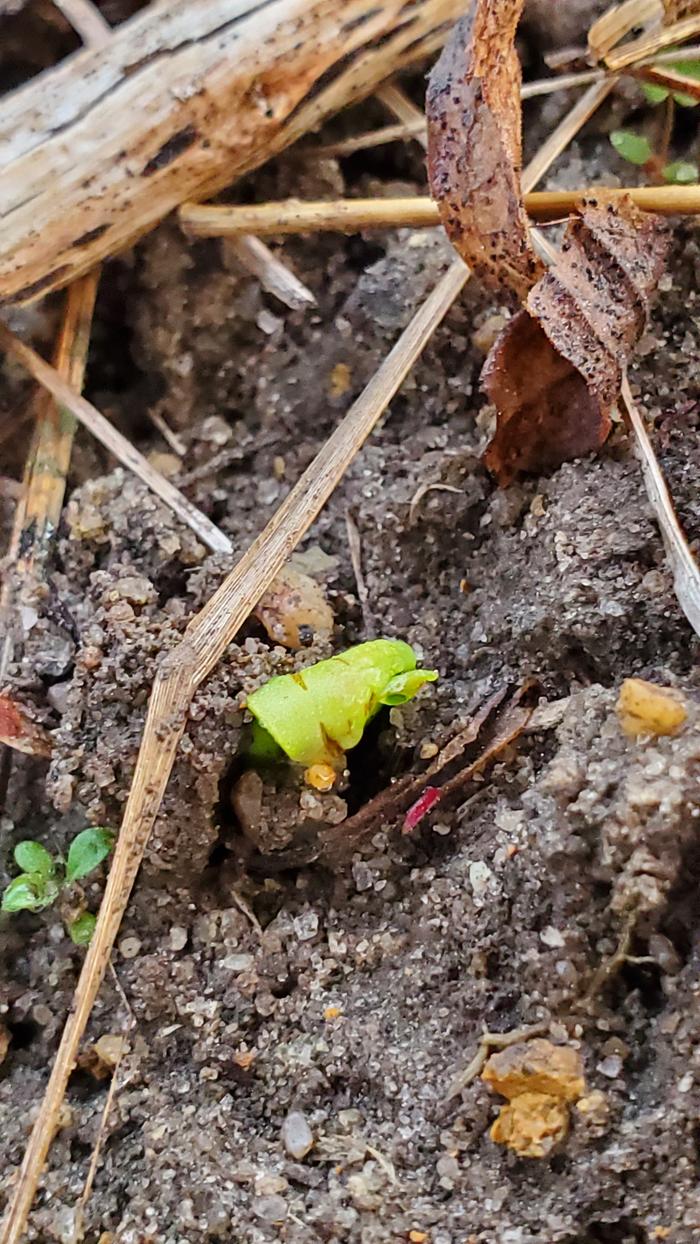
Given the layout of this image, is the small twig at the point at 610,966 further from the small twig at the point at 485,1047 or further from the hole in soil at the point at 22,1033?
the hole in soil at the point at 22,1033

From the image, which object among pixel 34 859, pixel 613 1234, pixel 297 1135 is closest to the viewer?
pixel 613 1234

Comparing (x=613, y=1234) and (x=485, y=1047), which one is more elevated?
(x=485, y=1047)

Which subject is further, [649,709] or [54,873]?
[54,873]

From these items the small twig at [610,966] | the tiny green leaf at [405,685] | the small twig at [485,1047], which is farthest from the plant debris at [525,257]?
the small twig at [485,1047]

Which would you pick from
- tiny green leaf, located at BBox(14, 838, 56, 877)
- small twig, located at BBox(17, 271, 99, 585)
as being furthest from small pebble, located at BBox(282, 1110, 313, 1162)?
small twig, located at BBox(17, 271, 99, 585)

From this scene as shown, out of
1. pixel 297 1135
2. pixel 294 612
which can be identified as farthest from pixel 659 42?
pixel 297 1135

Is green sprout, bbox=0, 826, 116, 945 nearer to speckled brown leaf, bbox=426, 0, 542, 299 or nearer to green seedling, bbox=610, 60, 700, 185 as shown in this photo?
speckled brown leaf, bbox=426, 0, 542, 299

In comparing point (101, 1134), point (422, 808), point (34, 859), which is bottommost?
point (101, 1134)

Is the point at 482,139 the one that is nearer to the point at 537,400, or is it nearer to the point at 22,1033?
the point at 537,400
